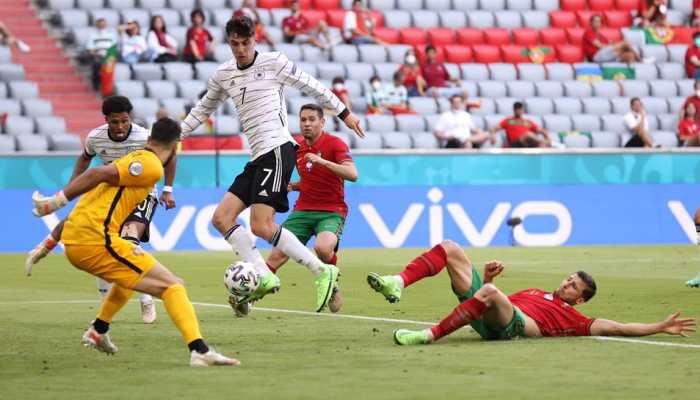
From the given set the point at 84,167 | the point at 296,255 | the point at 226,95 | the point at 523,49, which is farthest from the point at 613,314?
the point at 523,49

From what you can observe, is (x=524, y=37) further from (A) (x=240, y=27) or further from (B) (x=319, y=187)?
(A) (x=240, y=27)

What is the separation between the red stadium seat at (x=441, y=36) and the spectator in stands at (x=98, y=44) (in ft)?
24.9

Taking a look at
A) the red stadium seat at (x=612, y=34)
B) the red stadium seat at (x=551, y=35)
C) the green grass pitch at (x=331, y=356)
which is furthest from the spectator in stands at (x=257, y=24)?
the green grass pitch at (x=331, y=356)

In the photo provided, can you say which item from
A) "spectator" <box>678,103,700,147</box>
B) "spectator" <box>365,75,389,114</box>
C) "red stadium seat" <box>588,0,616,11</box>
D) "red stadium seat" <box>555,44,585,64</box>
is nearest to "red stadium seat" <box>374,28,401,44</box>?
"spectator" <box>365,75,389,114</box>

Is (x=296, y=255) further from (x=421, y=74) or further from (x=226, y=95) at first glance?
(x=421, y=74)

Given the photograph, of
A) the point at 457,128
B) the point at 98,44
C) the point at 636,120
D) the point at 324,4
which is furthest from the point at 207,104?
the point at 324,4

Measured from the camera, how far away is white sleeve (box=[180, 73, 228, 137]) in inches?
501

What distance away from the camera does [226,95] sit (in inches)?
503

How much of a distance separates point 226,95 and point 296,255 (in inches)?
62.1

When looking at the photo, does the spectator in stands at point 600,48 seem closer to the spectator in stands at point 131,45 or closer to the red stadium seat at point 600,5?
the red stadium seat at point 600,5

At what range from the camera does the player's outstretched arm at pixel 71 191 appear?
8.86 metres

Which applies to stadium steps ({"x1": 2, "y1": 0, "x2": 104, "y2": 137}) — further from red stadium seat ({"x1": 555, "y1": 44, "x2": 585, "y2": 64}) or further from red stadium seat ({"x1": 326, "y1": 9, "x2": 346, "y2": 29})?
red stadium seat ({"x1": 555, "y1": 44, "x2": 585, "y2": 64})

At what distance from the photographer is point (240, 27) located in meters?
12.1

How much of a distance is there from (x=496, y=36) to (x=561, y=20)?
1821 mm
